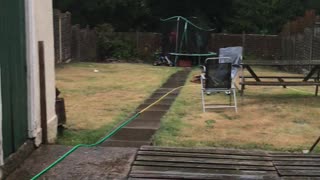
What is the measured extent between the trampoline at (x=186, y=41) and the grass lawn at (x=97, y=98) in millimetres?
6093

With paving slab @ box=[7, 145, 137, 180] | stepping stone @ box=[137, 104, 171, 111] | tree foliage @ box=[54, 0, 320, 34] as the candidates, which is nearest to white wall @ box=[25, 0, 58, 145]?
paving slab @ box=[7, 145, 137, 180]

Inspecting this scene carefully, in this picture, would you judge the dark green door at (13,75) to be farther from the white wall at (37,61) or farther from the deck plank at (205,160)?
the deck plank at (205,160)

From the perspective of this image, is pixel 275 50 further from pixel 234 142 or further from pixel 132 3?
pixel 234 142

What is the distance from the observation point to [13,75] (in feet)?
15.4

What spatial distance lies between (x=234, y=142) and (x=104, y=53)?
1972 cm

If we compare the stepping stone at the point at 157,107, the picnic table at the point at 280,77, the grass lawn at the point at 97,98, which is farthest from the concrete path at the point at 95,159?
the picnic table at the point at 280,77

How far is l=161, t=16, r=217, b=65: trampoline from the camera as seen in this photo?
21531mm

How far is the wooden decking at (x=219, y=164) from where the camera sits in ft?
14.5

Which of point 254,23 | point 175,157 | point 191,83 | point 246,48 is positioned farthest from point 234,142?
point 254,23

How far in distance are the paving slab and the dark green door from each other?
0.75 feet

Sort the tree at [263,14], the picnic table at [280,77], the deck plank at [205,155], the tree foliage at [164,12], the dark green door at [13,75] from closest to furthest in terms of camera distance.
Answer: the dark green door at [13,75]
the deck plank at [205,155]
the picnic table at [280,77]
the tree foliage at [164,12]
the tree at [263,14]

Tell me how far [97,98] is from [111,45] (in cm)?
1546

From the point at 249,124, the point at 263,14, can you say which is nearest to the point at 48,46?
the point at 249,124

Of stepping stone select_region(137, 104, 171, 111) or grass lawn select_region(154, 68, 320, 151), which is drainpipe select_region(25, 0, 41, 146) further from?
stepping stone select_region(137, 104, 171, 111)
